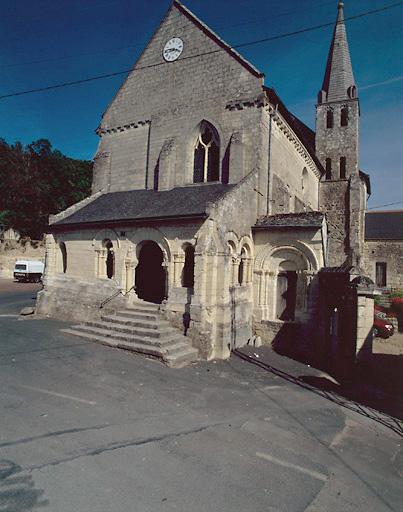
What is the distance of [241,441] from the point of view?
18.9 feet

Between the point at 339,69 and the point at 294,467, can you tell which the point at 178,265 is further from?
the point at 339,69

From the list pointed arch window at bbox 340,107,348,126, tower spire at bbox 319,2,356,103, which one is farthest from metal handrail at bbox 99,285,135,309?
tower spire at bbox 319,2,356,103

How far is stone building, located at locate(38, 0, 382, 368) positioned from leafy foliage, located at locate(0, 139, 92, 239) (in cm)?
2592

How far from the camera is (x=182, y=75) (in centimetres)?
1586

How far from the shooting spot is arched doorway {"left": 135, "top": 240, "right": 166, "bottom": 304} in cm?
1595

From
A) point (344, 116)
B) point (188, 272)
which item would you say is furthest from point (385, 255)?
point (188, 272)

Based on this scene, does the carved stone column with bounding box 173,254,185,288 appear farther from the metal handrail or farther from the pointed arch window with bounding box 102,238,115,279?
the pointed arch window with bounding box 102,238,115,279

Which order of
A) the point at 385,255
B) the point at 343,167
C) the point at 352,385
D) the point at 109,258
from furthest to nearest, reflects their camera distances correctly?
the point at 385,255, the point at 343,167, the point at 109,258, the point at 352,385

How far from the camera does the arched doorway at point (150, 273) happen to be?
1595cm

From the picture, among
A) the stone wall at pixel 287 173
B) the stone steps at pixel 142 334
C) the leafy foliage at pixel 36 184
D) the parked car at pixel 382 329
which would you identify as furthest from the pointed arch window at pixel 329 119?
the leafy foliage at pixel 36 184

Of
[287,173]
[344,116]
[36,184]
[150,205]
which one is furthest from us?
[36,184]

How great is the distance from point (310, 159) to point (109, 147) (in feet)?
42.0

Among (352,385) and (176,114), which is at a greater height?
(176,114)

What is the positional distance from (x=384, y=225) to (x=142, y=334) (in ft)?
89.8
